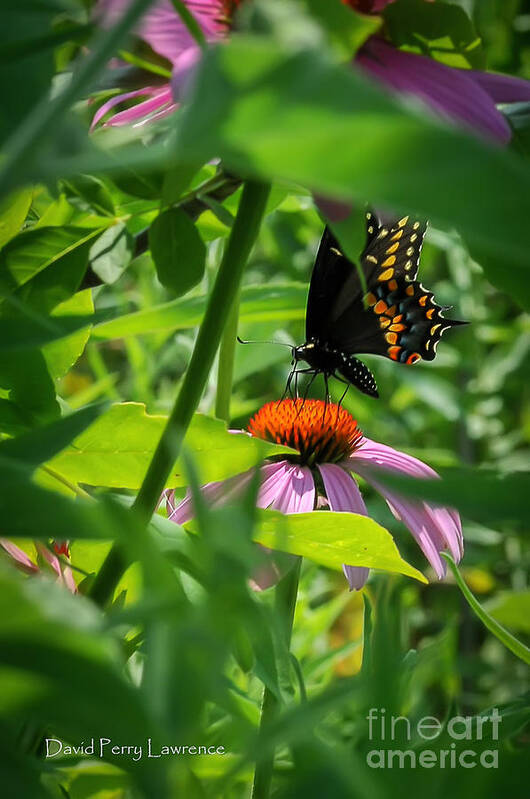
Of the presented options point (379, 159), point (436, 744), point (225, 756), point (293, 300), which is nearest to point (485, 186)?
point (379, 159)

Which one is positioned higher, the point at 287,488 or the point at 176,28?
the point at 176,28

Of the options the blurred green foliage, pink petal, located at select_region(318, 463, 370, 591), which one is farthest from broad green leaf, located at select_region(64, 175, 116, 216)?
pink petal, located at select_region(318, 463, 370, 591)

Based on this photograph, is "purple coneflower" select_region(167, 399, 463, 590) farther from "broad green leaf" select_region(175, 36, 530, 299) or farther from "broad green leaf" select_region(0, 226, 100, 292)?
"broad green leaf" select_region(175, 36, 530, 299)

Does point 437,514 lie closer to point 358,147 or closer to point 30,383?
point 30,383

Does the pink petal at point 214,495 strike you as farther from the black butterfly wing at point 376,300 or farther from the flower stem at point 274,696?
the black butterfly wing at point 376,300

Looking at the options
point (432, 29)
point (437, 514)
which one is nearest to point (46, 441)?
point (432, 29)

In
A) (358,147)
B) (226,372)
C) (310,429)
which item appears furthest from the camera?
(310,429)

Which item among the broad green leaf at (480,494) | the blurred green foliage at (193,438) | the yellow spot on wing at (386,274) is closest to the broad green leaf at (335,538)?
the blurred green foliage at (193,438)
